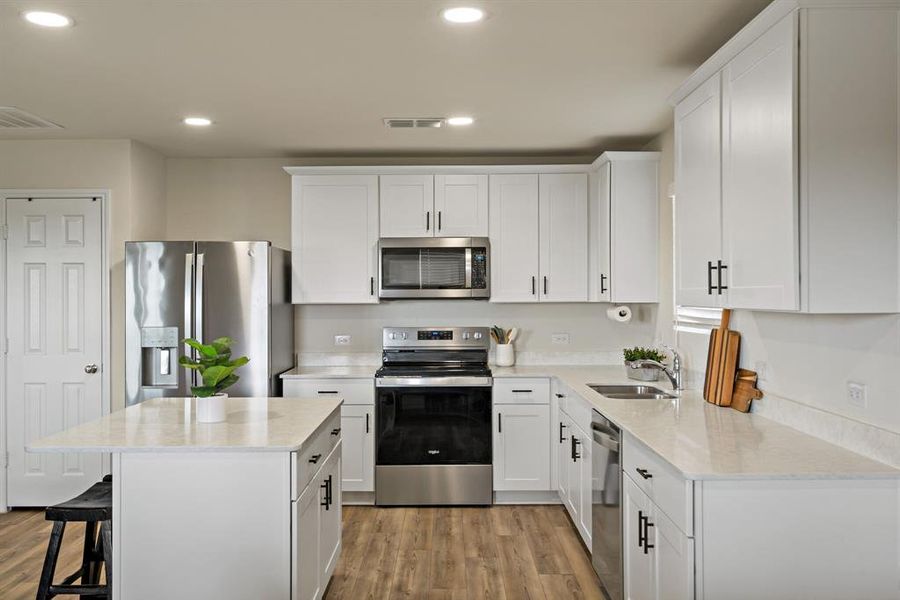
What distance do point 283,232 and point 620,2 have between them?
3.29 meters

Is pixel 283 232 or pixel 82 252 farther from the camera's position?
pixel 283 232

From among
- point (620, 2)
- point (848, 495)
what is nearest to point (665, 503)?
point (848, 495)

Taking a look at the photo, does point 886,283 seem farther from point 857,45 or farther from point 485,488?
point 485,488

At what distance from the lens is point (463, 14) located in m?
2.38

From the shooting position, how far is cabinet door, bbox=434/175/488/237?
4.56 metres

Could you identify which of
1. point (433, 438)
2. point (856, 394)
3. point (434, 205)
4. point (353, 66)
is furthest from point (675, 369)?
point (353, 66)

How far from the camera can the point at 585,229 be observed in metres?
4.57

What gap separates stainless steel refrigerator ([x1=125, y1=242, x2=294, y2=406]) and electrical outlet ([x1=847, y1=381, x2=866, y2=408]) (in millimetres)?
3261

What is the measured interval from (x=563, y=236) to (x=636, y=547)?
2.53 metres

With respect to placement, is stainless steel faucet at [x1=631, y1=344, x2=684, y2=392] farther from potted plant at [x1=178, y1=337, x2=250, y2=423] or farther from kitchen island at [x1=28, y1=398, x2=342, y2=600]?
Answer: potted plant at [x1=178, y1=337, x2=250, y2=423]

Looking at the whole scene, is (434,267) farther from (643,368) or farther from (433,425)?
(643,368)

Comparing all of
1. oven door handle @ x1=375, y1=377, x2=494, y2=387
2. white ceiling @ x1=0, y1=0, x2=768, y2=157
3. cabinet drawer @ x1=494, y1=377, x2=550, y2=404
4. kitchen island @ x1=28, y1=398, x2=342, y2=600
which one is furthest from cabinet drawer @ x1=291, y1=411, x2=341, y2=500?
white ceiling @ x1=0, y1=0, x2=768, y2=157

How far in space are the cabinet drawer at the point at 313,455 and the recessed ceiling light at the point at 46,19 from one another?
1.87 m

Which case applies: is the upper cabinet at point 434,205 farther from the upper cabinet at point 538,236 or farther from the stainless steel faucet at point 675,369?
the stainless steel faucet at point 675,369
